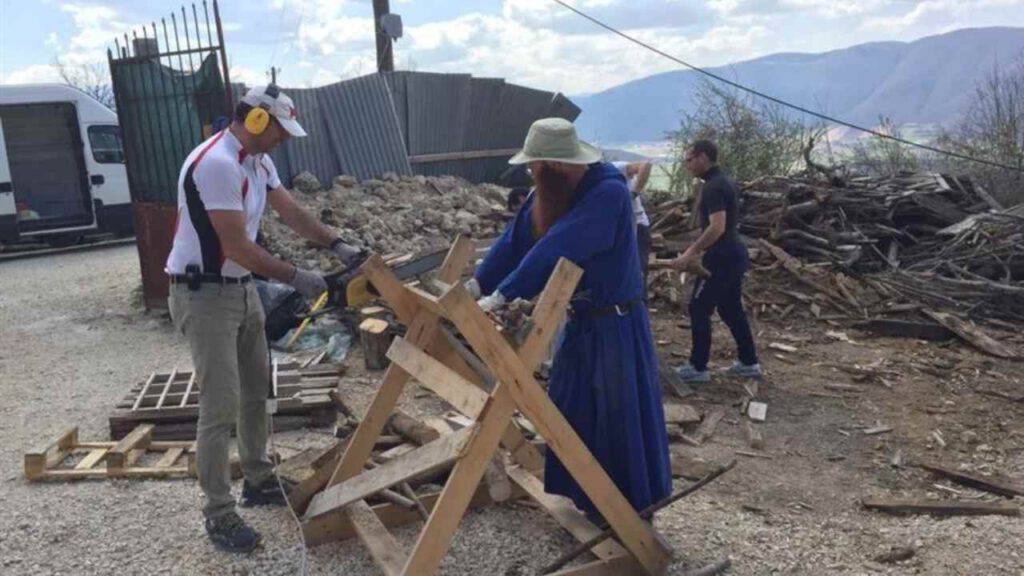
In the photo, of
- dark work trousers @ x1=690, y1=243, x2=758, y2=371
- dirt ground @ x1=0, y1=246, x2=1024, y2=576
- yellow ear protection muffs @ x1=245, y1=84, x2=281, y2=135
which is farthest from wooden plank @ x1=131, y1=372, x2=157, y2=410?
dark work trousers @ x1=690, y1=243, x2=758, y2=371

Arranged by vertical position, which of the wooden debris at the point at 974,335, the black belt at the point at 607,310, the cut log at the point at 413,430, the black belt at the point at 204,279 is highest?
the black belt at the point at 204,279

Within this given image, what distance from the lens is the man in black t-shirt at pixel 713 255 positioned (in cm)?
640

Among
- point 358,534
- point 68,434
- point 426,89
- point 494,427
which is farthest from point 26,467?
point 426,89

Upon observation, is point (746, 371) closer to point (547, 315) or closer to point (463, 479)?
point (547, 315)

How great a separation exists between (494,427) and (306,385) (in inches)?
143

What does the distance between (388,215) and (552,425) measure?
7.92 metres

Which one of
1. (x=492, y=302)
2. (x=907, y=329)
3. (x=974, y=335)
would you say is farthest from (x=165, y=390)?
(x=974, y=335)

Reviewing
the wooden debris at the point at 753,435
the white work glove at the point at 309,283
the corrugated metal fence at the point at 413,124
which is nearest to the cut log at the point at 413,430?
the white work glove at the point at 309,283

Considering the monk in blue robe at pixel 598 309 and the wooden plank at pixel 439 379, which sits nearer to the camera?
the wooden plank at pixel 439 379

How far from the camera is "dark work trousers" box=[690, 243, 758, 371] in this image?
6.53 m

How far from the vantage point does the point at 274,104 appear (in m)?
3.86

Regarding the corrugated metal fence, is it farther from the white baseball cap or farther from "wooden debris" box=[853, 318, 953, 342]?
"wooden debris" box=[853, 318, 953, 342]

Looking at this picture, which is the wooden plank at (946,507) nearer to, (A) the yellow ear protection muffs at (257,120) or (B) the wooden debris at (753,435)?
(B) the wooden debris at (753,435)

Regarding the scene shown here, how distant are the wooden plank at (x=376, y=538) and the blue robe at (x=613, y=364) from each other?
982mm
